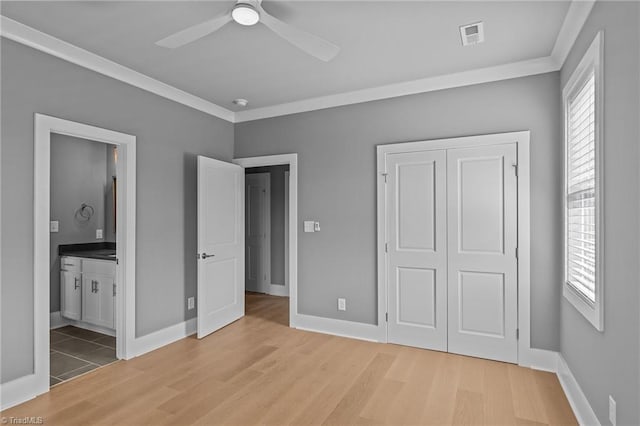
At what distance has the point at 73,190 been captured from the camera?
4488 mm

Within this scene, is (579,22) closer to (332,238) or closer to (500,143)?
(500,143)

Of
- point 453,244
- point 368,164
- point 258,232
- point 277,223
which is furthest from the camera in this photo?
point 258,232

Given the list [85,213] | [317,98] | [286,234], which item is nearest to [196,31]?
[317,98]

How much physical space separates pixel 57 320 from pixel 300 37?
4274 mm

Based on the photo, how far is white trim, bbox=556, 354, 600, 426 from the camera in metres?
2.12

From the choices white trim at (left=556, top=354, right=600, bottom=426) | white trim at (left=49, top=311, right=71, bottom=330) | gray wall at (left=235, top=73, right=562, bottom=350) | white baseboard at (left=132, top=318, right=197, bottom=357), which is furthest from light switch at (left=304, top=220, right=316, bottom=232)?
white trim at (left=49, top=311, right=71, bottom=330)

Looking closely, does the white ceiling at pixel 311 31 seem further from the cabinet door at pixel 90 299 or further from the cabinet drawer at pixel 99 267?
the cabinet door at pixel 90 299

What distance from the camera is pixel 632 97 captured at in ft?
5.08

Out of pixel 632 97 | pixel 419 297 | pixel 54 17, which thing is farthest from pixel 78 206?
pixel 632 97

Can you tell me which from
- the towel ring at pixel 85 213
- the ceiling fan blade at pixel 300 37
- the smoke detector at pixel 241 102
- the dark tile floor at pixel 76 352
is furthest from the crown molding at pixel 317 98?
the dark tile floor at pixel 76 352

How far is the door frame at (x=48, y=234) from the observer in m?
2.59

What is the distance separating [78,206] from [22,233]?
7.38ft

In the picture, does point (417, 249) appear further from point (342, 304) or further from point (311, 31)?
point (311, 31)

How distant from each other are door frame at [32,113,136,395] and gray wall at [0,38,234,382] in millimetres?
44
